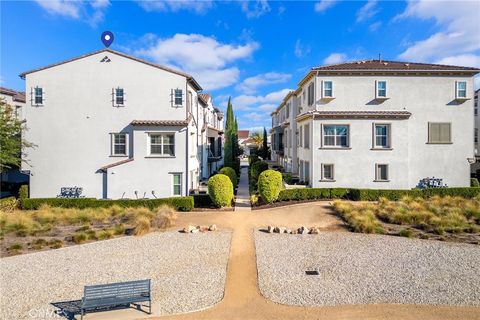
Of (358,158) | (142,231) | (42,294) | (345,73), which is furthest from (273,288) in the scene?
(345,73)

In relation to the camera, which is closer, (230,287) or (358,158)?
(230,287)

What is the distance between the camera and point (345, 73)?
92.7 feet

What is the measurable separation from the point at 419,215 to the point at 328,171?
9.21 m

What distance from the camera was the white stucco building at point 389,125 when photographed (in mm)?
27953

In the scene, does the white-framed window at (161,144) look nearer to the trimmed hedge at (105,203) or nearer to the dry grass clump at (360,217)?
the trimmed hedge at (105,203)

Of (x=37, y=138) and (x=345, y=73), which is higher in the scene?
(x=345, y=73)

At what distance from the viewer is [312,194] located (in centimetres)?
2639

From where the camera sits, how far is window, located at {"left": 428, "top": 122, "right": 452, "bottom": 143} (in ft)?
94.7

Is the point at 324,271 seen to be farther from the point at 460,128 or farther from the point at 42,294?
the point at 460,128

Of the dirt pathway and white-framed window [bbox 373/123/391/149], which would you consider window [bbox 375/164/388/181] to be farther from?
the dirt pathway

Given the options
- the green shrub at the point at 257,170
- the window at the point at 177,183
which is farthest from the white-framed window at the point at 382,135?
the window at the point at 177,183

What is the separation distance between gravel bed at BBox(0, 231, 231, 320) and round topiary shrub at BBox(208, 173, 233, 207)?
630 cm

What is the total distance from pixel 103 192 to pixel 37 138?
7615 millimetres

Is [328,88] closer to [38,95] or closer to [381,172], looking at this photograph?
[381,172]
